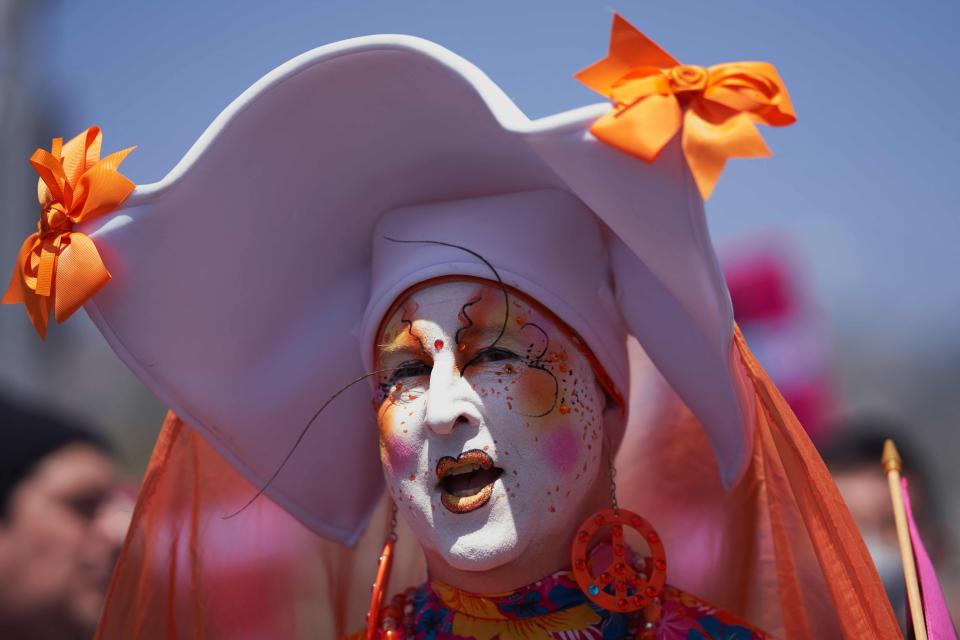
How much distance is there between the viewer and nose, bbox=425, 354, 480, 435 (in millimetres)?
1751

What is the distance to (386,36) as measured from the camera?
1.81 meters

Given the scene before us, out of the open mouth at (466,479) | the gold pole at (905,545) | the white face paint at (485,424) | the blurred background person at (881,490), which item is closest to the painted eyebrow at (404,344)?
the white face paint at (485,424)

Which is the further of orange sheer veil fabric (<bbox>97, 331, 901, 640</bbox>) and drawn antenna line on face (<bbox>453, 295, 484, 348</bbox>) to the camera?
orange sheer veil fabric (<bbox>97, 331, 901, 640</bbox>)

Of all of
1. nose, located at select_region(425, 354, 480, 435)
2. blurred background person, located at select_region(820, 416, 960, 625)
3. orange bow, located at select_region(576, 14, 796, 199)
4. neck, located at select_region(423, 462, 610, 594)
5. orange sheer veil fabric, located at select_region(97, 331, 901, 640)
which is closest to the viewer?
orange bow, located at select_region(576, 14, 796, 199)

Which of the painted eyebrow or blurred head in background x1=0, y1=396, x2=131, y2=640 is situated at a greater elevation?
the painted eyebrow

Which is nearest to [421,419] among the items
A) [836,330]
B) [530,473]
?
[530,473]

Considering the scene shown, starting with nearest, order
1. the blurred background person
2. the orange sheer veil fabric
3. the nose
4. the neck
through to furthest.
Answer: the nose < the neck < the orange sheer veil fabric < the blurred background person

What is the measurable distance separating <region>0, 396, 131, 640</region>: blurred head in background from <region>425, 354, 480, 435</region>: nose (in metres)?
1.26

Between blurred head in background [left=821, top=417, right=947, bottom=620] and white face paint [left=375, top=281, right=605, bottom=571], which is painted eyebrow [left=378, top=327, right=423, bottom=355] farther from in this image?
blurred head in background [left=821, top=417, right=947, bottom=620]

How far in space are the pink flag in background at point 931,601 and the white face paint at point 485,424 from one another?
0.70 metres

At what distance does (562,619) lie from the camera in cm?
184

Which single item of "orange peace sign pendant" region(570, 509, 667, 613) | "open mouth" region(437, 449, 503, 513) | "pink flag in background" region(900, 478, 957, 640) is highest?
"open mouth" region(437, 449, 503, 513)

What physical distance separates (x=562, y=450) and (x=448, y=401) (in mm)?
238

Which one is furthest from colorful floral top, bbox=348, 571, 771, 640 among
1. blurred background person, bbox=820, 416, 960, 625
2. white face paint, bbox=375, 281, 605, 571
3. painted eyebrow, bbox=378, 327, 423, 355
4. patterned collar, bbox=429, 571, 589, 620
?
blurred background person, bbox=820, 416, 960, 625
